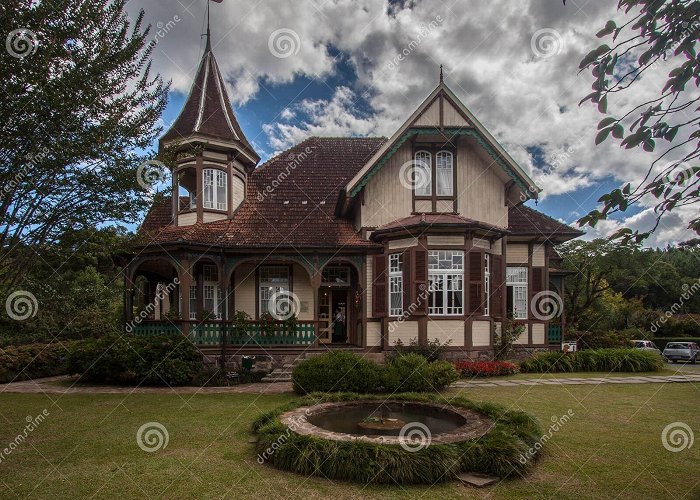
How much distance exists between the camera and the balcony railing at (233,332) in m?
15.3

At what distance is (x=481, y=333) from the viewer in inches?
613

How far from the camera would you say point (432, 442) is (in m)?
6.48

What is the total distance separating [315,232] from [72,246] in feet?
37.4

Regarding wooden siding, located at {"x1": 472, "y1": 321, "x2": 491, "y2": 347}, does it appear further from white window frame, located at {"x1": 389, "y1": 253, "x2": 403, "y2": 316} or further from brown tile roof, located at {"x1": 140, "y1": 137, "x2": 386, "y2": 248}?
brown tile roof, located at {"x1": 140, "y1": 137, "x2": 386, "y2": 248}

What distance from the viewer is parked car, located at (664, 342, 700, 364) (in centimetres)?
2611

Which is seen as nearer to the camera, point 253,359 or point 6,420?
point 6,420

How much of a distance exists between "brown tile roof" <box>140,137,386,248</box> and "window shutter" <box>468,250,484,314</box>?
142 inches

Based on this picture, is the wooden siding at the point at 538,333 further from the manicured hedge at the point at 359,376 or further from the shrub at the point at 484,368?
the manicured hedge at the point at 359,376

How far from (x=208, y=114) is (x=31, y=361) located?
10927 mm

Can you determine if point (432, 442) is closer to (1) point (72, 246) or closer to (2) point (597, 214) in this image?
(2) point (597, 214)

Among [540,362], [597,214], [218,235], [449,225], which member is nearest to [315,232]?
[218,235]

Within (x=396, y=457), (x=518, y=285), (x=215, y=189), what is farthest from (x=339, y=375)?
(x=518, y=285)

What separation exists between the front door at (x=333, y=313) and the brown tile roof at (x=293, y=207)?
2786 mm

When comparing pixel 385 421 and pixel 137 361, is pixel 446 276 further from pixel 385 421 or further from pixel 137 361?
pixel 137 361
